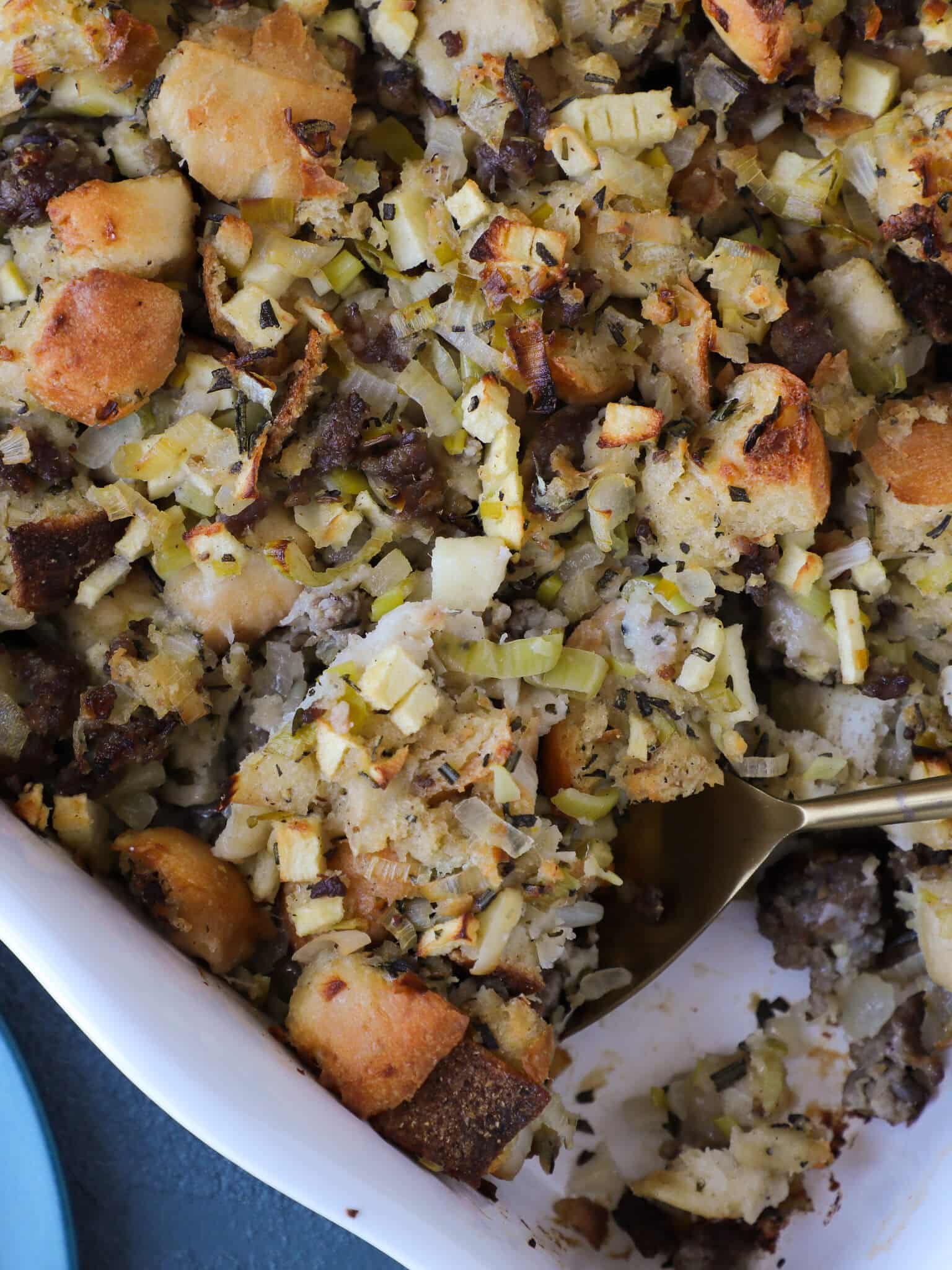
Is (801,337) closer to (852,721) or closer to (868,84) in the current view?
(868,84)

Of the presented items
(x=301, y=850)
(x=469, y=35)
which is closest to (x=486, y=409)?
(x=469, y=35)

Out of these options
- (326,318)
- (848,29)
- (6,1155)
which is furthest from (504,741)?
(6,1155)

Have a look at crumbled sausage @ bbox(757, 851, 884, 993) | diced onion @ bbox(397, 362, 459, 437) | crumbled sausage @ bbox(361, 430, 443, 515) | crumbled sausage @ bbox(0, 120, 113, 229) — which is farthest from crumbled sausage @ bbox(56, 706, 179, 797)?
crumbled sausage @ bbox(757, 851, 884, 993)

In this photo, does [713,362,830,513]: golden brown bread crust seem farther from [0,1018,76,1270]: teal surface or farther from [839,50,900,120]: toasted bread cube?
[0,1018,76,1270]: teal surface

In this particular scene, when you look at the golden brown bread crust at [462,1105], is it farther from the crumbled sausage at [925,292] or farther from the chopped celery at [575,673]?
the crumbled sausage at [925,292]

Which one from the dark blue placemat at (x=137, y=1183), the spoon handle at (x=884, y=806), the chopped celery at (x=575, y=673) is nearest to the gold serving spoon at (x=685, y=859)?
the spoon handle at (x=884, y=806)

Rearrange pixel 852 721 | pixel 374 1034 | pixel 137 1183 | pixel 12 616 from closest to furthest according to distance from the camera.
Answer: pixel 374 1034 → pixel 12 616 → pixel 852 721 → pixel 137 1183

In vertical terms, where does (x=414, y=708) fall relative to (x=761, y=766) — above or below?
above
